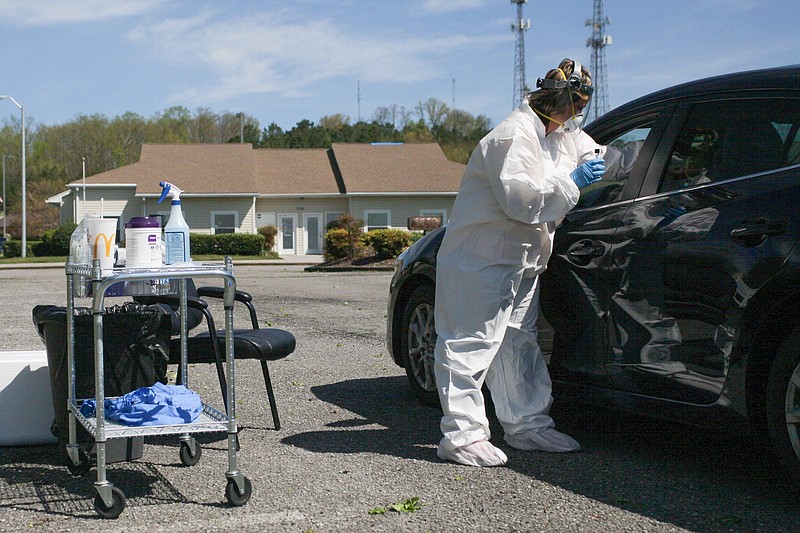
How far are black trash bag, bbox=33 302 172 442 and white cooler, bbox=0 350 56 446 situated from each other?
0.56 m

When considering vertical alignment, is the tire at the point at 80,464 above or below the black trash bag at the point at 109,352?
below

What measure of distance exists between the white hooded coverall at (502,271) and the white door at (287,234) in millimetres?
38485

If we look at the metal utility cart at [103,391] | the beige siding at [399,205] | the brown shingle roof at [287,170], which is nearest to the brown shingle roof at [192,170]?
the brown shingle roof at [287,170]

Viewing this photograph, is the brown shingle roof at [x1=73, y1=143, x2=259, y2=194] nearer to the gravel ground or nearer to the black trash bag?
the gravel ground

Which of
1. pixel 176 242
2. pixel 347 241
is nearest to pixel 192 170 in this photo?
pixel 347 241

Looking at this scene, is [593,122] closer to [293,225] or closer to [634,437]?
[634,437]

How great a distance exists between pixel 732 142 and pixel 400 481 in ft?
7.19

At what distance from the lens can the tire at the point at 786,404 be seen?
3645 millimetres

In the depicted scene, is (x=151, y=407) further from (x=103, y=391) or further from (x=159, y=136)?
(x=159, y=136)

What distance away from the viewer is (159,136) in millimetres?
80312

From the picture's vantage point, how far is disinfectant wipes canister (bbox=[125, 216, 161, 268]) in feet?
14.0

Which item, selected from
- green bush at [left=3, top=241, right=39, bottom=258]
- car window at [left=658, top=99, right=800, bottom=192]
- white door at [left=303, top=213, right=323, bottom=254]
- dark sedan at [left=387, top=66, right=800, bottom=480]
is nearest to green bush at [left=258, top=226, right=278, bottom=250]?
white door at [left=303, top=213, right=323, bottom=254]

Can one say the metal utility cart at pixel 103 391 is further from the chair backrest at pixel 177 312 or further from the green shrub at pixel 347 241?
the green shrub at pixel 347 241

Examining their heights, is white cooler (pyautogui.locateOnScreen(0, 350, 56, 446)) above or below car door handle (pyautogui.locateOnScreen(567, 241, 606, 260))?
below
